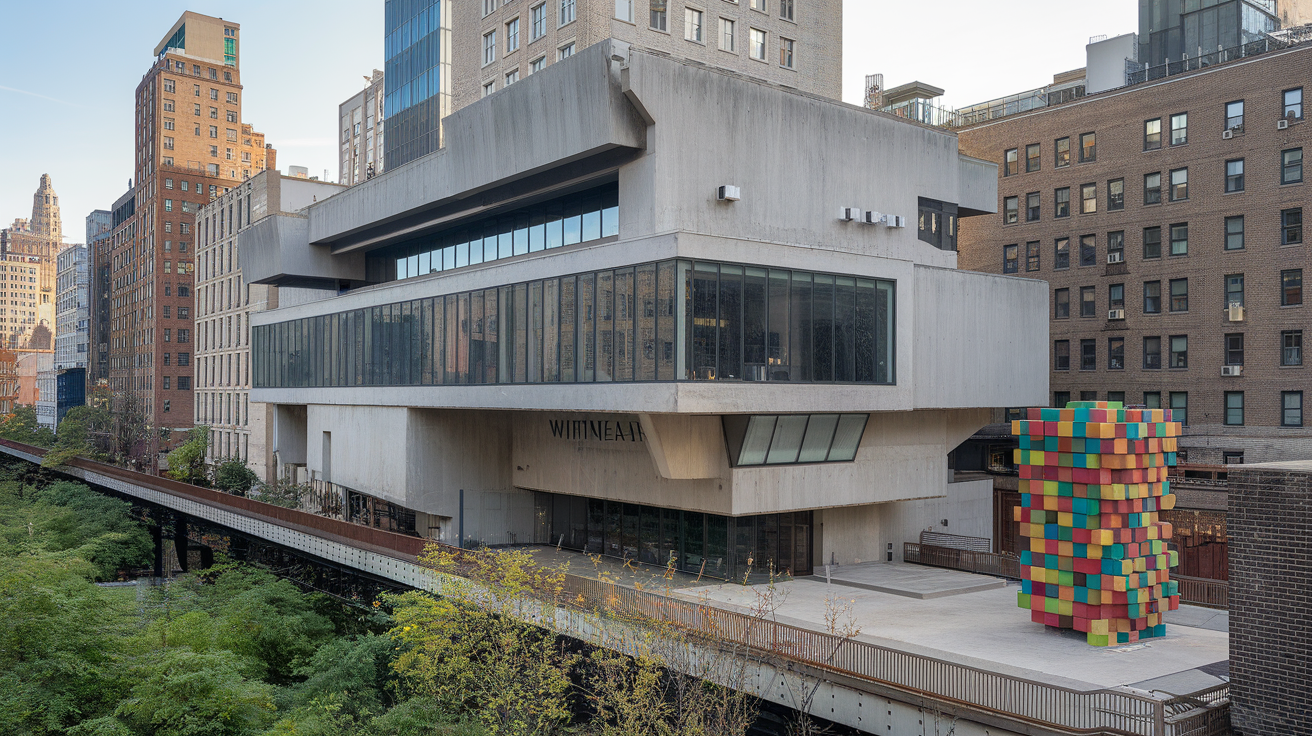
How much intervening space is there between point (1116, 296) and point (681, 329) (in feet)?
100

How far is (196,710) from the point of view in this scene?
93.6ft

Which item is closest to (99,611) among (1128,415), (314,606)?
(314,606)

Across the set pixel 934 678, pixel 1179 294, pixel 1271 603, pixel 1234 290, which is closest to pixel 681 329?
pixel 934 678

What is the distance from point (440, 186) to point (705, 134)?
14311 millimetres

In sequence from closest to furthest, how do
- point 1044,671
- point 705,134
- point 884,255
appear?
point 1044,671, point 705,134, point 884,255

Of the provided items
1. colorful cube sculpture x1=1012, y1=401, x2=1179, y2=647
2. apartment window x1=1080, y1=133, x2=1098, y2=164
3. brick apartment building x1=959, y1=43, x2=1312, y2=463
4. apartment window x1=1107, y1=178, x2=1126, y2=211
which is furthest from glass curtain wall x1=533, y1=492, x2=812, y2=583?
apartment window x1=1080, y1=133, x2=1098, y2=164

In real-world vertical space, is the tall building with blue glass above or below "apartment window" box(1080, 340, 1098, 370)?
above

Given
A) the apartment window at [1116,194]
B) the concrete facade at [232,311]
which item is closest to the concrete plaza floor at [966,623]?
the apartment window at [1116,194]

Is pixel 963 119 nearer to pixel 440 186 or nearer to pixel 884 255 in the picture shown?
pixel 884 255

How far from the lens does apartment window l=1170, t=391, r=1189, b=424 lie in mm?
46297

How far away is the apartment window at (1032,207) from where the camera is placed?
53656 mm

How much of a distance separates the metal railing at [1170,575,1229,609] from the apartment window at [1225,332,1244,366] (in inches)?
705

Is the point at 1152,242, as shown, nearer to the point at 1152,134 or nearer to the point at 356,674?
the point at 1152,134

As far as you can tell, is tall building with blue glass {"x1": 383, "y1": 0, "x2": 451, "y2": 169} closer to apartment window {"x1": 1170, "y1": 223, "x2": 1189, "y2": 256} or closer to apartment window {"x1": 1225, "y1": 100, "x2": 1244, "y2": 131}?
apartment window {"x1": 1170, "y1": 223, "x2": 1189, "y2": 256}
